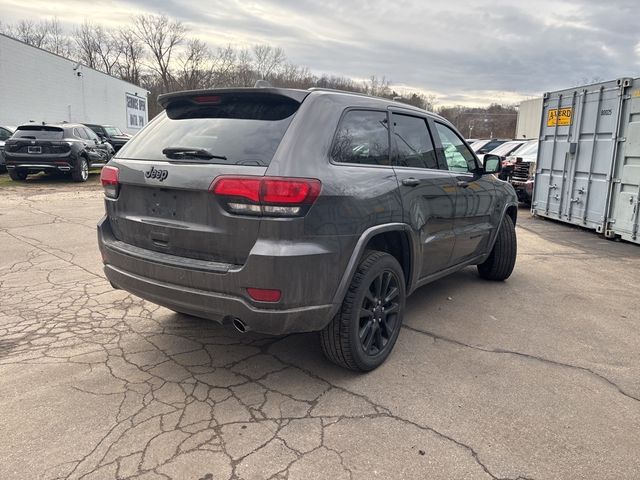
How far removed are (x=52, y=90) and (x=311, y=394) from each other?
26603mm

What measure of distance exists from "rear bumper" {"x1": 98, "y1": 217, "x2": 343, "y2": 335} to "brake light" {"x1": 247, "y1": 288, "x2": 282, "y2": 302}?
2 centimetres

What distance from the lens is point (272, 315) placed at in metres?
2.66

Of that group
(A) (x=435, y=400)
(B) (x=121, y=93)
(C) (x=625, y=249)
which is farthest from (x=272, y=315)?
(B) (x=121, y=93)

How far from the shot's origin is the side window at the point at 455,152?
4391 mm

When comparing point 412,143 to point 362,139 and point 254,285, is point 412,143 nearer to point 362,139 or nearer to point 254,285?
point 362,139

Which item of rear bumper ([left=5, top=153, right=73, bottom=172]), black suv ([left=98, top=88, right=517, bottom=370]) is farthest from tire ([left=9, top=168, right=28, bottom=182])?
black suv ([left=98, top=88, right=517, bottom=370])

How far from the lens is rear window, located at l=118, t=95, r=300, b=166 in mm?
2793

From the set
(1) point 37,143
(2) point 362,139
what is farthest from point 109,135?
(2) point 362,139

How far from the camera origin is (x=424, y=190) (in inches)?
148

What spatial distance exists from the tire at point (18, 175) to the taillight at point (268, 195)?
1349 centimetres

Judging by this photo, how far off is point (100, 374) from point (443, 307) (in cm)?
305

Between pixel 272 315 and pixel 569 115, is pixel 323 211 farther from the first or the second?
pixel 569 115

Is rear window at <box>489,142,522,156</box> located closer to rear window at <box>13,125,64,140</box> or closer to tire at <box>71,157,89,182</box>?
tire at <box>71,157,89,182</box>

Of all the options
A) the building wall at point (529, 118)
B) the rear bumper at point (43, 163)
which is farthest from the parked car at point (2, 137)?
the building wall at point (529, 118)
